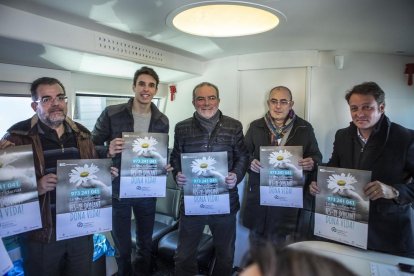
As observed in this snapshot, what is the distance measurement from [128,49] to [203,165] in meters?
1.20

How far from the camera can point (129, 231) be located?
7.11ft

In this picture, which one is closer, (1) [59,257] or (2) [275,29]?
(1) [59,257]

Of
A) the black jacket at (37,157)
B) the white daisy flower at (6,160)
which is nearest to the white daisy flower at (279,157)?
the black jacket at (37,157)

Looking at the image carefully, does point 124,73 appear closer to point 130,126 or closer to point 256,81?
point 130,126

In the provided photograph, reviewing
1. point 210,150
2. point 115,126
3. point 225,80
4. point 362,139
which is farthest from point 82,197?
point 225,80

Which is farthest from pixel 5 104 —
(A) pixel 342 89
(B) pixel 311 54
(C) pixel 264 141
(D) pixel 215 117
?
(A) pixel 342 89

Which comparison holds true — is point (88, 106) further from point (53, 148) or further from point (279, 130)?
point (279, 130)

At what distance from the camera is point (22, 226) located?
1.44 meters

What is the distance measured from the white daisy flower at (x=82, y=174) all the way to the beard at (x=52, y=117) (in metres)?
0.32

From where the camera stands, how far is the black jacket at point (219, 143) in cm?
206

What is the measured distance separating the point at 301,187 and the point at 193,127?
936 mm

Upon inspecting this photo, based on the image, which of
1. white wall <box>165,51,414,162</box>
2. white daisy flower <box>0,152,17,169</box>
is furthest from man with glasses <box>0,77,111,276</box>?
white wall <box>165,51,414,162</box>

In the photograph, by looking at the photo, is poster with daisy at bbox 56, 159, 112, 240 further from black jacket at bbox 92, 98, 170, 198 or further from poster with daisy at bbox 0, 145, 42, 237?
black jacket at bbox 92, 98, 170, 198

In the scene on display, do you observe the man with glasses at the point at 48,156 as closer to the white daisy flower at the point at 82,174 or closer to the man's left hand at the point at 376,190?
the white daisy flower at the point at 82,174
